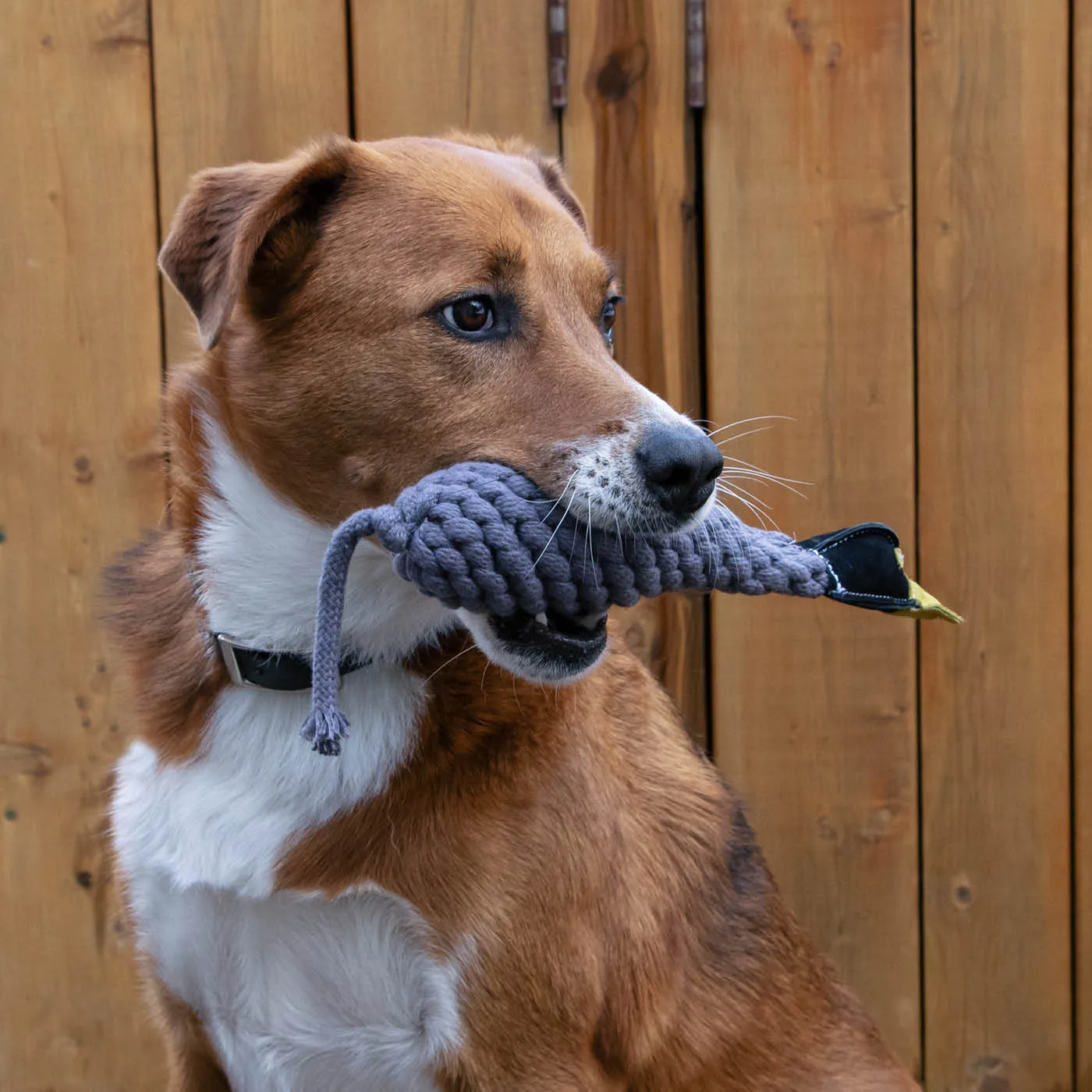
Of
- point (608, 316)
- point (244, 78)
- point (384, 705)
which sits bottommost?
point (384, 705)

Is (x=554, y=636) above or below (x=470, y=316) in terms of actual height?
below

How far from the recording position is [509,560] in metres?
1.43

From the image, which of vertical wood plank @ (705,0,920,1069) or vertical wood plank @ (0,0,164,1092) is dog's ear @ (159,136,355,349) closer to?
vertical wood plank @ (0,0,164,1092)

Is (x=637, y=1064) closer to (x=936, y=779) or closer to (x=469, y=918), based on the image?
(x=469, y=918)

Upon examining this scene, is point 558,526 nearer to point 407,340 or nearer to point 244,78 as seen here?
point 407,340

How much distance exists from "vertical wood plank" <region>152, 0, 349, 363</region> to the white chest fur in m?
0.87

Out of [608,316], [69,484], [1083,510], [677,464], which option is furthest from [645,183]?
[69,484]

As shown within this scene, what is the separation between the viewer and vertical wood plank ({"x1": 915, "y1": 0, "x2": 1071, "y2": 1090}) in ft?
8.30

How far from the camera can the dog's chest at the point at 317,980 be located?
5.62 ft

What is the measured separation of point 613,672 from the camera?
6.79ft

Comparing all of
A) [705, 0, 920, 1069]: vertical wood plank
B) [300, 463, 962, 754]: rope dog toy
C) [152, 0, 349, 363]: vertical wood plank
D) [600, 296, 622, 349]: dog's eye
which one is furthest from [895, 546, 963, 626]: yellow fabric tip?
[152, 0, 349, 363]: vertical wood plank

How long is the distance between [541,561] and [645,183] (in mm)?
1344

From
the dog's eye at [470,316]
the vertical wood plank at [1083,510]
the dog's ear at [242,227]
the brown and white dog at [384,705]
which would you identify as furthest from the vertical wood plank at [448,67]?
the vertical wood plank at [1083,510]

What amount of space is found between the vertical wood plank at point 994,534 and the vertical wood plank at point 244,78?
1200 mm
